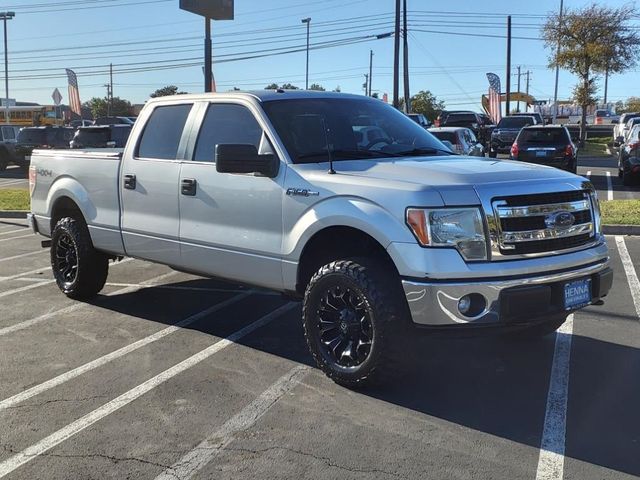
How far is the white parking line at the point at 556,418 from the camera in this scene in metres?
3.49

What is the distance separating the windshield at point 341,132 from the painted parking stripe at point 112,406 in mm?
1717

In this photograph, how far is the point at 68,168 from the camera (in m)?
7.02

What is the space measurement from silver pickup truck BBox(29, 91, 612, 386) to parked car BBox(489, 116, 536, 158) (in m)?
22.3

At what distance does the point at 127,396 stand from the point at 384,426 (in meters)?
1.74

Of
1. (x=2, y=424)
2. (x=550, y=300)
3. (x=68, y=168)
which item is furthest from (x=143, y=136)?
(x=550, y=300)

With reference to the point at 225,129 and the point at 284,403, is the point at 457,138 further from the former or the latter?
the point at 284,403

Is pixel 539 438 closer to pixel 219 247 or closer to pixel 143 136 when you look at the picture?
pixel 219 247

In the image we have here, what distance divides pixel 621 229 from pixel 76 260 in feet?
26.4

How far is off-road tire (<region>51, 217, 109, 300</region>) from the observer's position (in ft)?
22.7

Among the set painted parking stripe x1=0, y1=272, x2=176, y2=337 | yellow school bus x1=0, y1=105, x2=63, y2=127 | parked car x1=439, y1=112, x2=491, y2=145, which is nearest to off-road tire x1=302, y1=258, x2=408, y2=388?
painted parking stripe x1=0, y1=272, x2=176, y2=337

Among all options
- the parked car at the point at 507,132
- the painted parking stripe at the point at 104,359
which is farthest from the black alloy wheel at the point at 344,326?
the parked car at the point at 507,132

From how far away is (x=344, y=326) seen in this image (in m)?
4.61

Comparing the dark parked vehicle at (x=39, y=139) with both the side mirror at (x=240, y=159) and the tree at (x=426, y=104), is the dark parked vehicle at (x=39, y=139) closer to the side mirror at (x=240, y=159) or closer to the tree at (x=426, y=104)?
the side mirror at (x=240, y=159)

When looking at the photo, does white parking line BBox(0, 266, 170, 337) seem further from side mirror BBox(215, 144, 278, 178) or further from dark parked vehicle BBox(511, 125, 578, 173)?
dark parked vehicle BBox(511, 125, 578, 173)
